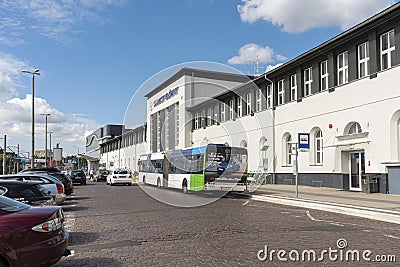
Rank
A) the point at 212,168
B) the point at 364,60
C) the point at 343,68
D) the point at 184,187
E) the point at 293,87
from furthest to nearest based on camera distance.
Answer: the point at 293,87 → the point at 343,68 → the point at 184,187 → the point at 364,60 → the point at 212,168

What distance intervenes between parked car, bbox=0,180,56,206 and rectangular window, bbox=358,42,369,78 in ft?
64.4

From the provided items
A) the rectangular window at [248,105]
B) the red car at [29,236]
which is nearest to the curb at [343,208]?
the red car at [29,236]

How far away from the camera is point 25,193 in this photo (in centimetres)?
1195

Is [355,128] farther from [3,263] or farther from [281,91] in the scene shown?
[3,263]

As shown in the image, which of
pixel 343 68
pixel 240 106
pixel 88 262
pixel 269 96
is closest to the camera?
pixel 88 262

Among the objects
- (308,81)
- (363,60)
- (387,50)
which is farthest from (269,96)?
(387,50)

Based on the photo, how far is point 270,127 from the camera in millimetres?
36656

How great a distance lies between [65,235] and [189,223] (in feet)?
20.4

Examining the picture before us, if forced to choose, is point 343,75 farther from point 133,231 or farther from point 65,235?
point 65,235

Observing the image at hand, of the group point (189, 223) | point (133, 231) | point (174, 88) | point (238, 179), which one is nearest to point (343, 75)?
point (238, 179)

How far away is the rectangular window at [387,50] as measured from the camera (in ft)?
74.8

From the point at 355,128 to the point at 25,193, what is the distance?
20207 mm

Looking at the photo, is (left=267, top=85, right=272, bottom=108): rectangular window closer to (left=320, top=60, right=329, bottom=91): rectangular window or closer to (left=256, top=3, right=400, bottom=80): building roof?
(left=256, top=3, right=400, bottom=80): building roof

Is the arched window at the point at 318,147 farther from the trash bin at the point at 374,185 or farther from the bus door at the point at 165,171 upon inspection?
the bus door at the point at 165,171
